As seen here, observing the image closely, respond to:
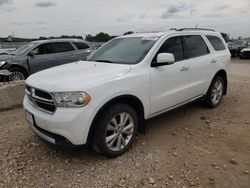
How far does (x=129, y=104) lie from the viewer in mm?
3697

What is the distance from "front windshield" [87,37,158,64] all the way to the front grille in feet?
4.35

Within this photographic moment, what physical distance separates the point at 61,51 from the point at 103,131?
22.6 ft

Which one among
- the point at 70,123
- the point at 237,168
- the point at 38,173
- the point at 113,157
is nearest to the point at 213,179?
the point at 237,168

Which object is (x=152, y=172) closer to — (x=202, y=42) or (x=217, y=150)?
(x=217, y=150)

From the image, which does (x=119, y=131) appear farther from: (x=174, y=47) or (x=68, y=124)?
(x=174, y=47)

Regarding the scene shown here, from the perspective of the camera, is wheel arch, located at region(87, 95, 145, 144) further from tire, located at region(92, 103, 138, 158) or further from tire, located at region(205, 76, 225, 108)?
tire, located at region(205, 76, 225, 108)

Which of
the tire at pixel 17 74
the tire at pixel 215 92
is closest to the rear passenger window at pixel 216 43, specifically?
the tire at pixel 215 92

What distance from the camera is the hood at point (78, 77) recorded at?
124 inches

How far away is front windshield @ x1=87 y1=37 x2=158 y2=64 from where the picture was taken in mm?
4066

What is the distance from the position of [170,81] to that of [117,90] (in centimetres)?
124

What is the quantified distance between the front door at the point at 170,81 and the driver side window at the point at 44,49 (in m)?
Answer: 6.00

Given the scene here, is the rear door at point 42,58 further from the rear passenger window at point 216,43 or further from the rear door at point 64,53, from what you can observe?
the rear passenger window at point 216,43

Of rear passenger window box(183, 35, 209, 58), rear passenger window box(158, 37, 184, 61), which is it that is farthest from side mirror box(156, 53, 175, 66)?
rear passenger window box(183, 35, 209, 58)

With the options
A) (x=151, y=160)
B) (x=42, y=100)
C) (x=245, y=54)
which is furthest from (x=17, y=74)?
(x=245, y=54)
